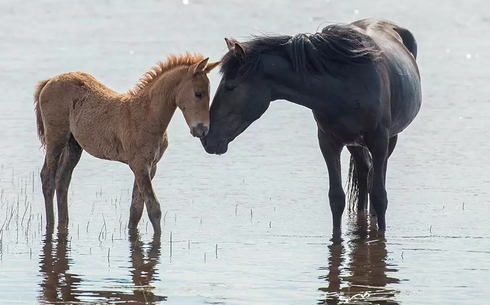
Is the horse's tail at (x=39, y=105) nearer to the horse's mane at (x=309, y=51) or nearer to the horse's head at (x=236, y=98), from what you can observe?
the horse's head at (x=236, y=98)

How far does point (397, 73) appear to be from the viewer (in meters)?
8.87

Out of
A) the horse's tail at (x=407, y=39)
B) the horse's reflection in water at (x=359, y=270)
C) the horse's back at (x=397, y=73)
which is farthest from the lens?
the horse's tail at (x=407, y=39)

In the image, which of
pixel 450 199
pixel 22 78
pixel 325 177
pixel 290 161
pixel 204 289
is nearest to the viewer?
pixel 204 289

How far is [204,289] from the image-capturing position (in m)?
6.81

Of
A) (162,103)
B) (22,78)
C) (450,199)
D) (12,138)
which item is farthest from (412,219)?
(22,78)

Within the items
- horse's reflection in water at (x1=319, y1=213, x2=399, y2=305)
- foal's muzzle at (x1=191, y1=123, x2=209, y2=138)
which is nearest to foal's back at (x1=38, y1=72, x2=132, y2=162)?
foal's muzzle at (x1=191, y1=123, x2=209, y2=138)

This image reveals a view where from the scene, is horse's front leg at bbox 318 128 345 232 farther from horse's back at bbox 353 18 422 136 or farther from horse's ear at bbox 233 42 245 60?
horse's ear at bbox 233 42 245 60

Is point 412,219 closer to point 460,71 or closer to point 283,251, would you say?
point 283,251

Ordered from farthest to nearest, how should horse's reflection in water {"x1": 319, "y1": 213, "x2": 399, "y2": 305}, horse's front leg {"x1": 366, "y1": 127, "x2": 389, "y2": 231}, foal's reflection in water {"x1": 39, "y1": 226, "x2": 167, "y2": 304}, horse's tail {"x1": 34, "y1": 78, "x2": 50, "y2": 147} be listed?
horse's tail {"x1": 34, "y1": 78, "x2": 50, "y2": 147}
horse's front leg {"x1": 366, "y1": 127, "x2": 389, "y2": 231}
horse's reflection in water {"x1": 319, "y1": 213, "x2": 399, "y2": 305}
foal's reflection in water {"x1": 39, "y1": 226, "x2": 167, "y2": 304}

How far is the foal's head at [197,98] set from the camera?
7777 mm

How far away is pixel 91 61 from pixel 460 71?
6355 mm

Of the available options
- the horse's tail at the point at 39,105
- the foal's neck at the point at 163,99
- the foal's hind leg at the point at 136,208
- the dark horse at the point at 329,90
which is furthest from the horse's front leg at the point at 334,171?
the horse's tail at the point at 39,105

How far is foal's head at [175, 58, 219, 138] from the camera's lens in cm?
778

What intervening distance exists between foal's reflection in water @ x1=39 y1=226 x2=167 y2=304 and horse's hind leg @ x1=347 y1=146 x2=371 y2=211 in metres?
2.12
